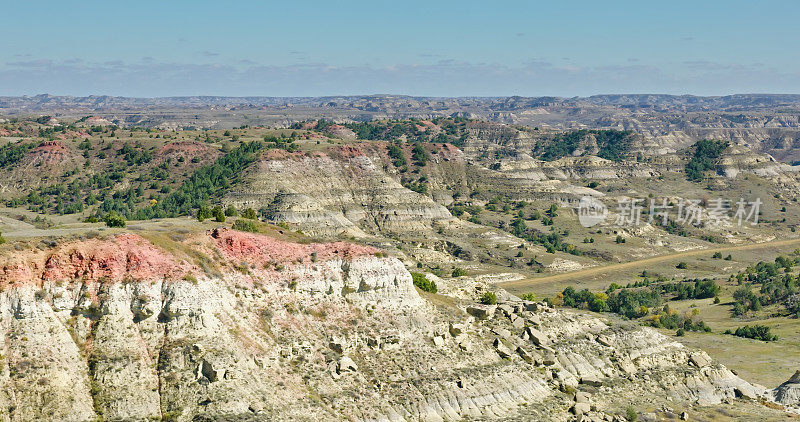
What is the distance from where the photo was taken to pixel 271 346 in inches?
2510

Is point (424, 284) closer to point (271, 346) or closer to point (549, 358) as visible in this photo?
point (549, 358)

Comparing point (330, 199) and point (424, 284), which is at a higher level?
point (424, 284)

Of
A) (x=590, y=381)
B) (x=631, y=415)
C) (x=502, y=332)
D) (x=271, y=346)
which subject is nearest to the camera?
(x=271, y=346)

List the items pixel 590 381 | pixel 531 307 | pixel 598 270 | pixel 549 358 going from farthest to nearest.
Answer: pixel 598 270 < pixel 531 307 < pixel 549 358 < pixel 590 381

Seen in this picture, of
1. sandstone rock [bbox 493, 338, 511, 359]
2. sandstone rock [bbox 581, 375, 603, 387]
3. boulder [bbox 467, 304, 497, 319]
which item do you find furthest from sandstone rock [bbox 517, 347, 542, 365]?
boulder [bbox 467, 304, 497, 319]

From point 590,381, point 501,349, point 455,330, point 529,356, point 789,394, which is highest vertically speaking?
point 455,330

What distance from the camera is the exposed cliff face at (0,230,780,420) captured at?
5553cm

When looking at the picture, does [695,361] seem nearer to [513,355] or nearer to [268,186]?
[513,355]

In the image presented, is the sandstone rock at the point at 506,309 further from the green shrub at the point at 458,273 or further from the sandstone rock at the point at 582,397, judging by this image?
the green shrub at the point at 458,273

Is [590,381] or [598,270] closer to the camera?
[590,381]

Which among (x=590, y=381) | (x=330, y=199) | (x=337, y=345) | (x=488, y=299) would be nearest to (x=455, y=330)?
(x=337, y=345)

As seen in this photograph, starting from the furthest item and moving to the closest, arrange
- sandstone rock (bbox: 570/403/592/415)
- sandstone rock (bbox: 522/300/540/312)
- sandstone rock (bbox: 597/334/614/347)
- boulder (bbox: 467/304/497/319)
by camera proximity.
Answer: sandstone rock (bbox: 522/300/540/312)
sandstone rock (bbox: 597/334/614/347)
boulder (bbox: 467/304/497/319)
sandstone rock (bbox: 570/403/592/415)

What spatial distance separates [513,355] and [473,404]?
9.99 meters

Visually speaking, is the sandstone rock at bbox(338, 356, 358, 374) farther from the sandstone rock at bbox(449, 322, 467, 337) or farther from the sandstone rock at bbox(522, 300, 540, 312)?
the sandstone rock at bbox(522, 300, 540, 312)
